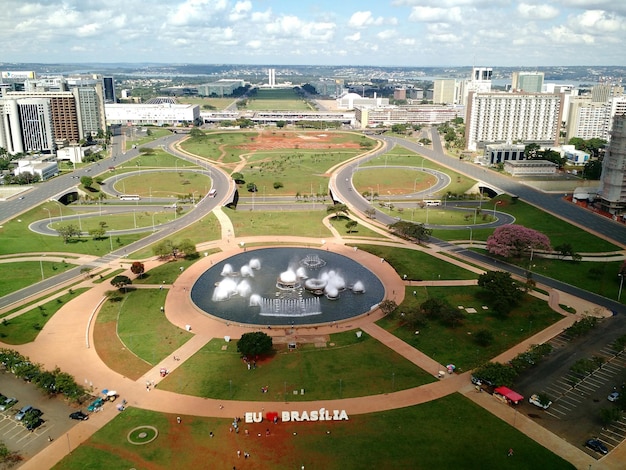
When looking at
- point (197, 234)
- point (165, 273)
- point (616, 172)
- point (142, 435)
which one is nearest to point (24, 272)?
point (165, 273)

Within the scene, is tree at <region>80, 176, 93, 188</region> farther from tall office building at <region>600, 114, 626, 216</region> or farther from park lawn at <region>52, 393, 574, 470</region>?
tall office building at <region>600, 114, 626, 216</region>

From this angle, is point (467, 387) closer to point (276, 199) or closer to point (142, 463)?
point (142, 463)

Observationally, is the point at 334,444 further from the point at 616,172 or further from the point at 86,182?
the point at 86,182

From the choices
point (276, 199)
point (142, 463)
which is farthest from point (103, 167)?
point (142, 463)

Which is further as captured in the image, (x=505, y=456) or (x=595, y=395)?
(x=595, y=395)

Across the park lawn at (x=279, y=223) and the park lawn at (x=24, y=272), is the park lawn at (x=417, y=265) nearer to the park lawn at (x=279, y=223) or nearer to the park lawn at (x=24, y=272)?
the park lawn at (x=279, y=223)

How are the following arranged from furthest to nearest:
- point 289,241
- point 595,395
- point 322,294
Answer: point 289,241, point 322,294, point 595,395
